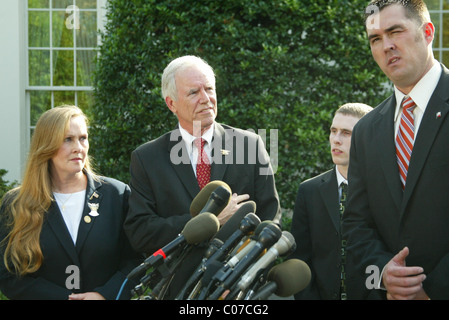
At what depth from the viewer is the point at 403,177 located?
3.28m

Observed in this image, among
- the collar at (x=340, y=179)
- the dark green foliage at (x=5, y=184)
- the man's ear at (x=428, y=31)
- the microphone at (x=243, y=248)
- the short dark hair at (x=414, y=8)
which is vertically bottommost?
the dark green foliage at (x=5, y=184)

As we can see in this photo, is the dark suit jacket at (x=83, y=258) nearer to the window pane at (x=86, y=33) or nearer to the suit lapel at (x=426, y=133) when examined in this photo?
the suit lapel at (x=426, y=133)

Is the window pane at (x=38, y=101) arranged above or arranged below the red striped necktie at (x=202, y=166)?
above

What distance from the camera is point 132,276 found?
8.74 feet

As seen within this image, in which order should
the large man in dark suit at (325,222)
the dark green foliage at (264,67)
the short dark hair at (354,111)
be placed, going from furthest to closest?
the dark green foliage at (264,67)
the short dark hair at (354,111)
the large man in dark suit at (325,222)

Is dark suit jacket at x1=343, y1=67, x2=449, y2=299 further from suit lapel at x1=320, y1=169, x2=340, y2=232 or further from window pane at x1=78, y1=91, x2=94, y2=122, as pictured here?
window pane at x1=78, y1=91, x2=94, y2=122

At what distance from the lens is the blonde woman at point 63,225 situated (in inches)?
153

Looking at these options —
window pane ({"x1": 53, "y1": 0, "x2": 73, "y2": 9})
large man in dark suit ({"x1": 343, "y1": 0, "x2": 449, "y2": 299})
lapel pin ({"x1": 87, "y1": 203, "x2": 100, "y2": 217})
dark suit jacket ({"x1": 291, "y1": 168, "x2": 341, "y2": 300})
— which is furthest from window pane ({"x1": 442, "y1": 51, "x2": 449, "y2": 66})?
lapel pin ({"x1": 87, "y1": 203, "x2": 100, "y2": 217})

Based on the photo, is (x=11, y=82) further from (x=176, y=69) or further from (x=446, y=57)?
(x=446, y=57)

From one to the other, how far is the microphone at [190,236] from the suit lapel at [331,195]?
1.75 metres

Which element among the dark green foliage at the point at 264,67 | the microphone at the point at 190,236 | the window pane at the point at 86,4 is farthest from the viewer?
the window pane at the point at 86,4

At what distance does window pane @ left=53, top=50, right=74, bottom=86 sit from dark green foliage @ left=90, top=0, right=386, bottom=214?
11.1ft

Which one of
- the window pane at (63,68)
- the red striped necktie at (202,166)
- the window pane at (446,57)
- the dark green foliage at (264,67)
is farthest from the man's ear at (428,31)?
the window pane at (63,68)
